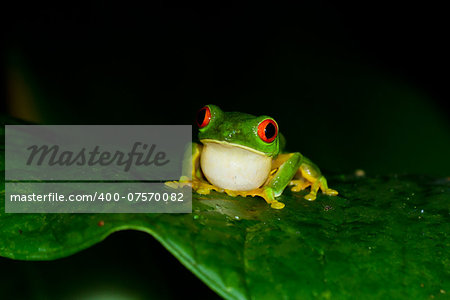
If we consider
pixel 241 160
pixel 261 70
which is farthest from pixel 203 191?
pixel 261 70

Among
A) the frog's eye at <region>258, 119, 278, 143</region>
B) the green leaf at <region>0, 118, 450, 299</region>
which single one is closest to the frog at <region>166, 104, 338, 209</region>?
the frog's eye at <region>258, 119, 278, 143</region>

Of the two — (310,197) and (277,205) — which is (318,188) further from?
(277,205)

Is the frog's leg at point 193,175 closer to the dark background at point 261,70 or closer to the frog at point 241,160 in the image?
the frog at point 241,160

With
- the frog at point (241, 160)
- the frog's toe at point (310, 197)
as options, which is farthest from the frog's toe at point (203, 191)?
the frog's toe at point (310, 197)

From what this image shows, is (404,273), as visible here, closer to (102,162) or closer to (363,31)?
(102,162)

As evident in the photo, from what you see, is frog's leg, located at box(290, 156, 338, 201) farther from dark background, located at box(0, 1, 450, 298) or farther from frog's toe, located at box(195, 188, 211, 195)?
dark background, located at box(0, 1, 450, 298)
